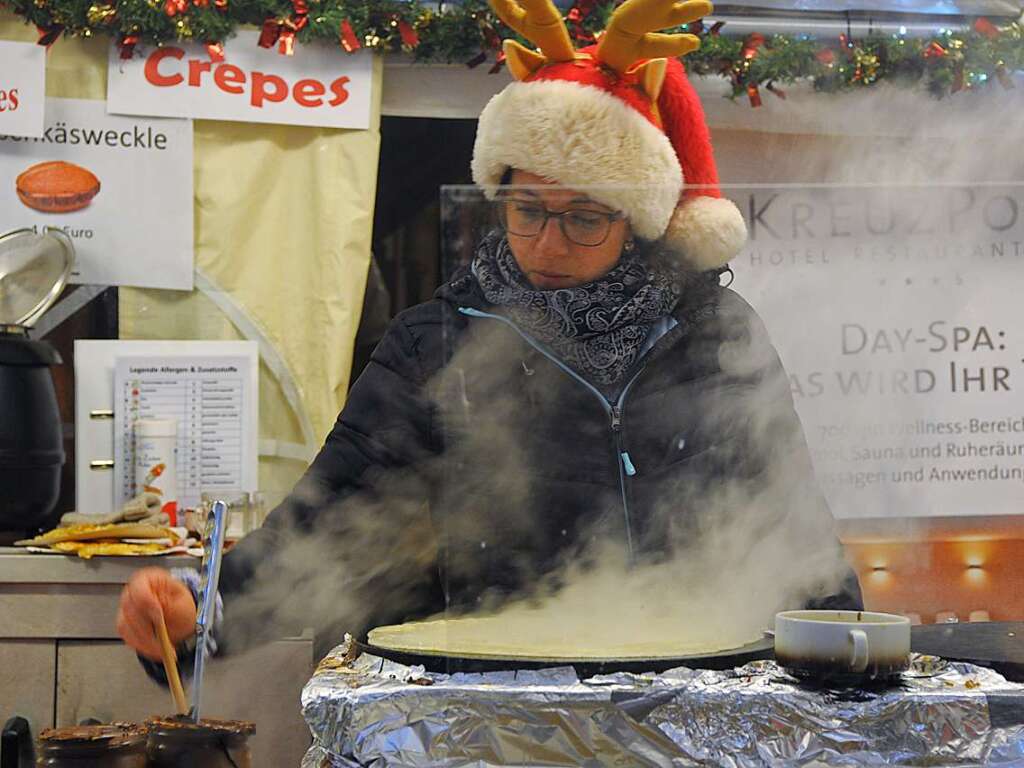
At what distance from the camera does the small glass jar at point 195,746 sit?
0.88 metres

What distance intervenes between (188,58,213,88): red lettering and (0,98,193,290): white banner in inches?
3.2

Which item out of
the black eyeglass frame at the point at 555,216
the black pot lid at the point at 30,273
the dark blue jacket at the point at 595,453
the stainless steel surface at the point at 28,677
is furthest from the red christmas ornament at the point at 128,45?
the black eyeglass frame at the point at 555,216

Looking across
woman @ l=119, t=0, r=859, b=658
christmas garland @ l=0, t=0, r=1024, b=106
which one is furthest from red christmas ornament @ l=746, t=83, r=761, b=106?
woman @ l=119, t=0, r=859, b=658

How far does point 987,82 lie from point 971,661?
885 mm

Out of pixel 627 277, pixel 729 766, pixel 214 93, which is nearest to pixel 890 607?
pixel 729 766

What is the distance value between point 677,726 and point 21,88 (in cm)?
202

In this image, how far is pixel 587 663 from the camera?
0.89 meters

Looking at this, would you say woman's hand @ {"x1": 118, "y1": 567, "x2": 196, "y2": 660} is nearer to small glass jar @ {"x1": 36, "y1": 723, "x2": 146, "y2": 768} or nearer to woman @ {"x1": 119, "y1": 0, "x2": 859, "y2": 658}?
woman @ {"x1": 119, "y1": 0, "x2": 859, "y2": 658}

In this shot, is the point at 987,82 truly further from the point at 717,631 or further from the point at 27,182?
the point at 27,182

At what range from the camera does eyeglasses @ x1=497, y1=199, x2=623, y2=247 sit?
956 millimetres

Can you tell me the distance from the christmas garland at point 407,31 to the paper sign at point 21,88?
0.20 ft

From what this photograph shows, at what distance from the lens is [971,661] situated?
934 mm

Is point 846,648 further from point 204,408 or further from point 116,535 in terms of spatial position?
point 204,408

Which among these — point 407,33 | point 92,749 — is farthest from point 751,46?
point 92,749
